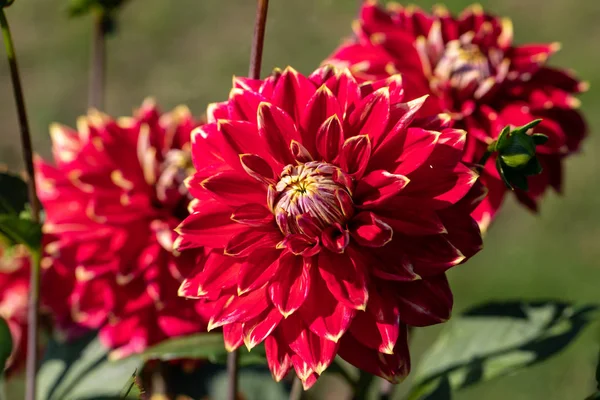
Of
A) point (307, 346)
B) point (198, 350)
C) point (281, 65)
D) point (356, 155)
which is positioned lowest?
point (281, 65)

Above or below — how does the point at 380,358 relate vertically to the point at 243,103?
below

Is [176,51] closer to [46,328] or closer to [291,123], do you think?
[46,328]

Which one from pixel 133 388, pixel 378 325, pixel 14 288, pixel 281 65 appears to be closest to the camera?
pixel 133 388

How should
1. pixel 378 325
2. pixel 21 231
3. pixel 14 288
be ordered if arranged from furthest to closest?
pixel 14 288 → pixel 21 231 → pixel 378 325

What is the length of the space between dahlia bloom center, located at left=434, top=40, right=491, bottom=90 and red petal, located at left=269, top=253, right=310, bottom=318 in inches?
13.4

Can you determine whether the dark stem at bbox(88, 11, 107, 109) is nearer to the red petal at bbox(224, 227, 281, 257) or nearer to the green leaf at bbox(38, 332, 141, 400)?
the green leaf at bbox(38, 332, 141, 400)

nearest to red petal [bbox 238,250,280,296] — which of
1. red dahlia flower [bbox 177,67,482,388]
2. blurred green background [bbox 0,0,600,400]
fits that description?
red dahlia flower [bbox 177,67,482,388]

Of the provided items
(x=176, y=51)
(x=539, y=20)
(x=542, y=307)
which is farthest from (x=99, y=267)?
(x=539, y=20)

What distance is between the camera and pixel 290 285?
607 mm

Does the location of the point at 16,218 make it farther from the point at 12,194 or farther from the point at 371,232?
the point at 371,232

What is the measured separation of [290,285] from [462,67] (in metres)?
0.38

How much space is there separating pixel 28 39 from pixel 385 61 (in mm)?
2464

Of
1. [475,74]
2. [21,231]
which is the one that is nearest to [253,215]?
[21,231]

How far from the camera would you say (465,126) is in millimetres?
807
